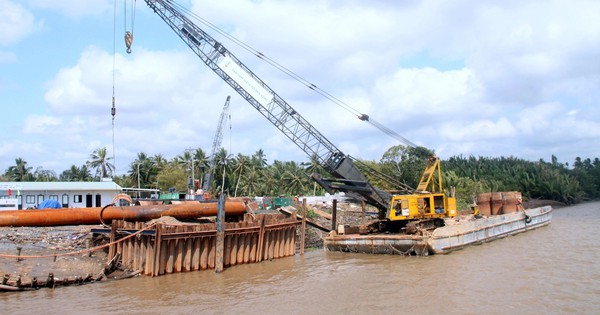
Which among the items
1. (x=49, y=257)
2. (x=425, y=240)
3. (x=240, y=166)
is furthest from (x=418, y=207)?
(x=240, y=166)

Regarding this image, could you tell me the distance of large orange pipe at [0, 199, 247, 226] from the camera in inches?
746

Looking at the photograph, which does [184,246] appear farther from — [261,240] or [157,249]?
[261,240]

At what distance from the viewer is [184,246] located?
18609 millimetres

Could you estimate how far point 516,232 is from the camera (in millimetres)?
33719

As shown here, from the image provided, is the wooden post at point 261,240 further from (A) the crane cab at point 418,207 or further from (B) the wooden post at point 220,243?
(A) the crane cab at point 418,207

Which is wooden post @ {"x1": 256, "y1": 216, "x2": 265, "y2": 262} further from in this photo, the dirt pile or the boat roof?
the boat roof

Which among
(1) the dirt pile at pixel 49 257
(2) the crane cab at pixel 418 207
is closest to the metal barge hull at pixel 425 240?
(2) the crane cab at pixel 418 207

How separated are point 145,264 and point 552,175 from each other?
8081 centimetres

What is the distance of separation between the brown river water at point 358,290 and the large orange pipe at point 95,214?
11.8 ft

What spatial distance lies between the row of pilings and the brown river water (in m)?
0.52

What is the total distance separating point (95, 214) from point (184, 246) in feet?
13.5

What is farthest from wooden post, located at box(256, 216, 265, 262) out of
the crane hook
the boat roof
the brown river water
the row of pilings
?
the boat roof

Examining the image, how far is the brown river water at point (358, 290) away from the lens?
1384 cm

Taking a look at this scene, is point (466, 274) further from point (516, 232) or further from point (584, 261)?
point (516, 232)
